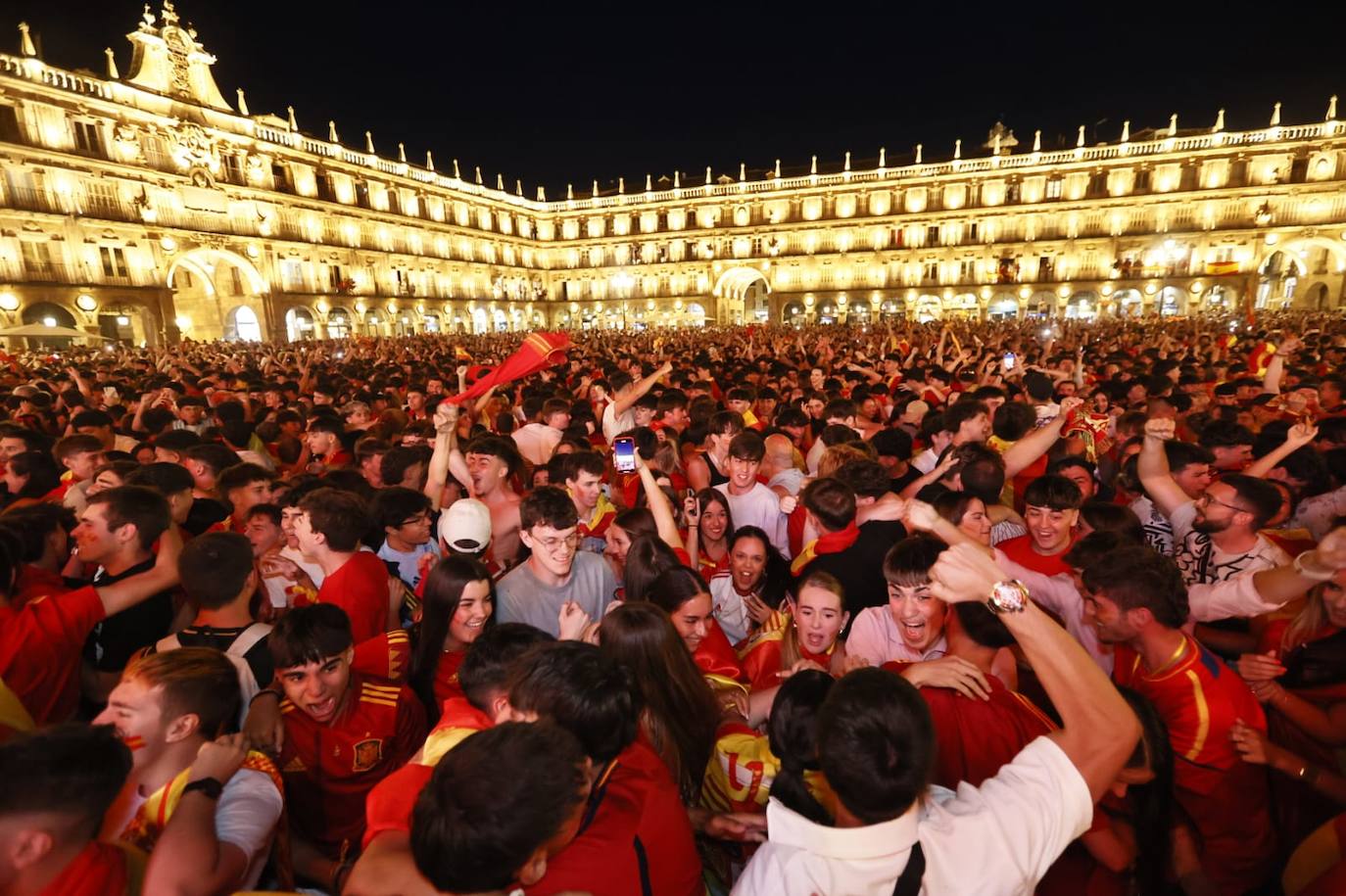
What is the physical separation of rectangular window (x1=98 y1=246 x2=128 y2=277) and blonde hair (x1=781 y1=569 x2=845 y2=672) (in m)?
→ 38.3

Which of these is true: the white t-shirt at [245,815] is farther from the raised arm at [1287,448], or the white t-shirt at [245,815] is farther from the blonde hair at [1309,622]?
the raised arm at [1287,448]

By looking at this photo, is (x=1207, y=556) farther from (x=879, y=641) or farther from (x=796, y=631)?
(x=796, y=631)

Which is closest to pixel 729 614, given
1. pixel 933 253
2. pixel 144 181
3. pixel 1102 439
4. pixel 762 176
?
pixel 1102 439

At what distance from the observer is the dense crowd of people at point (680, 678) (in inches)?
60.5

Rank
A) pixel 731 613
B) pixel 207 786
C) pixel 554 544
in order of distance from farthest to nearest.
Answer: pixel 731 613
pixel 554 544
pixel 207 786

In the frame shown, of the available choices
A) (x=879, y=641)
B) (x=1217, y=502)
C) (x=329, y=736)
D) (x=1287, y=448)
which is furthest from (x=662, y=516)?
(x=1287, y=448)

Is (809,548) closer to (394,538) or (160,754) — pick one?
(394,538)

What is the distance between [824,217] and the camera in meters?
53.6

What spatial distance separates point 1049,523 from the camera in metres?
3.64

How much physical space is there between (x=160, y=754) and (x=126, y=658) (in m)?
1.58

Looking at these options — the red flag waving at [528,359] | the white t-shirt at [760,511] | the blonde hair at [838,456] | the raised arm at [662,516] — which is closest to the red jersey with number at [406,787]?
the raised arm at [662,516]

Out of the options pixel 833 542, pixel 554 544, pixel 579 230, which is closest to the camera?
pixel 554 544

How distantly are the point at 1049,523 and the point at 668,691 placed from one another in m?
2.65

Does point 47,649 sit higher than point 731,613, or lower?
higher
